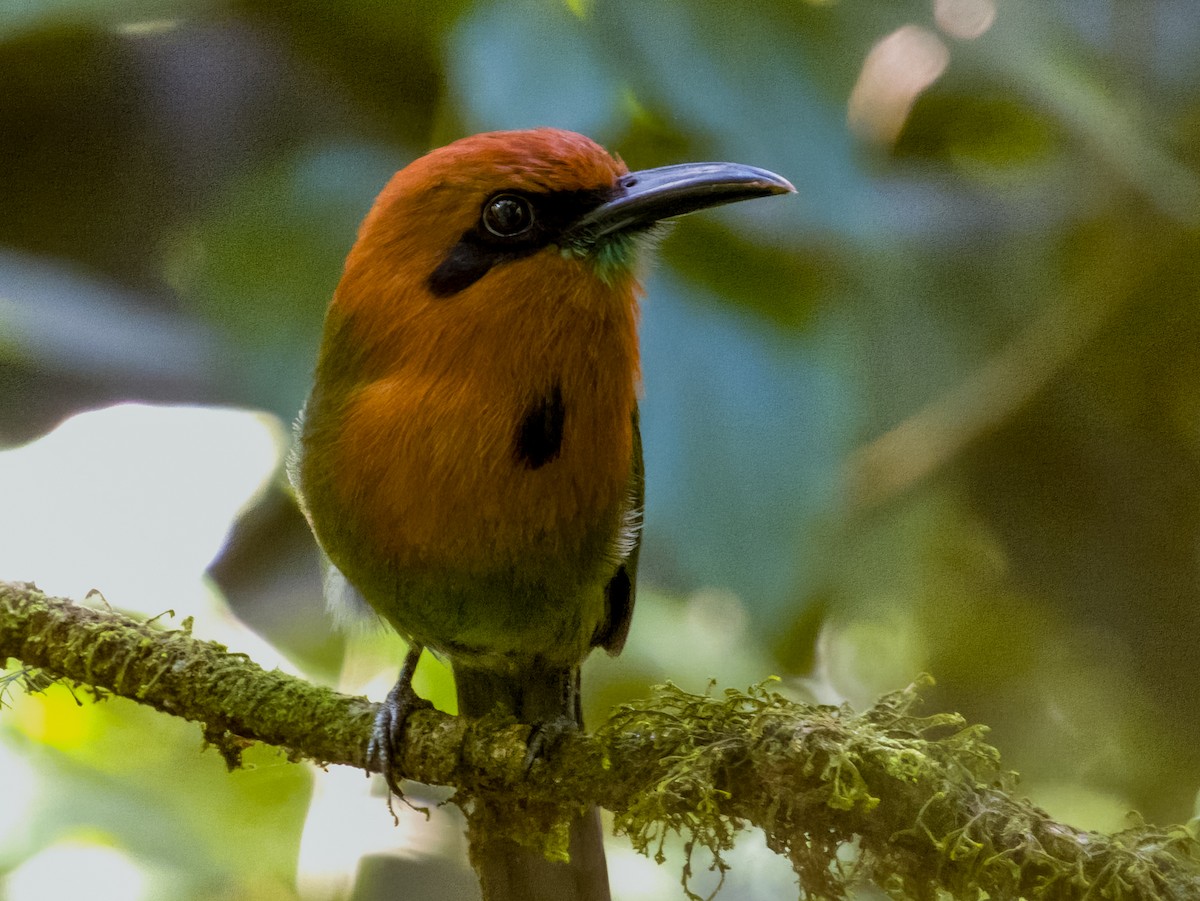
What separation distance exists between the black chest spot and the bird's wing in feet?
0.72

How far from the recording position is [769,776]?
1.05 metres

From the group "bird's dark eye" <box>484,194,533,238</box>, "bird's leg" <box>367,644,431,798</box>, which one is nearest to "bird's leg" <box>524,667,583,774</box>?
"bird's leg" <box>367,644,431,798</box>

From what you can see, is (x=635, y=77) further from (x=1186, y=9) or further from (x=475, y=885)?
(x=475, y=885)

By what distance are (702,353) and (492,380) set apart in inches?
26.4

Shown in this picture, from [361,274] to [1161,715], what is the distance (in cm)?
169

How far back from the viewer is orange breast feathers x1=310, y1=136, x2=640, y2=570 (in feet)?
4.41

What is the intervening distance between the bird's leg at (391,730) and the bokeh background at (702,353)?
2.00 ft

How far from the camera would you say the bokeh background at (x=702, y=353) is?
200cm

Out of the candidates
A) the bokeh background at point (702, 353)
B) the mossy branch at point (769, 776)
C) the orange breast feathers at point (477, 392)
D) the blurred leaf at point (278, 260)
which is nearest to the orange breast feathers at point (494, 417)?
the orange breast feathers at point (477, 392)

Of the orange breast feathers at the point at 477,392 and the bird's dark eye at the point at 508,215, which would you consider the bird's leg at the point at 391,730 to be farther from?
the bird's dark eye at the point at 508,215

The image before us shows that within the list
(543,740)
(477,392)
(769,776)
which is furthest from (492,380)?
(769,776)

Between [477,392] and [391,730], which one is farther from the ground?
[477,392]

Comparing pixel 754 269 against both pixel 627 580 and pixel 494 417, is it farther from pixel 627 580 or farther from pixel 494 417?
pixel 494 417

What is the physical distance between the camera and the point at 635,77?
1987mm
